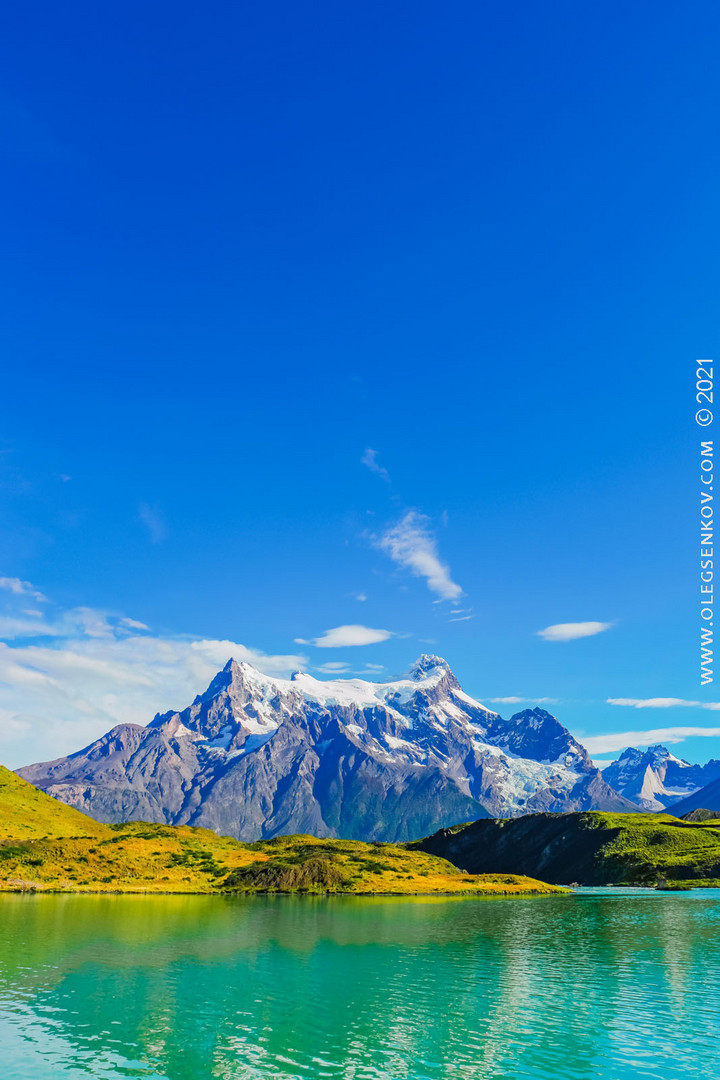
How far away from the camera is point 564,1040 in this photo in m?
50.1

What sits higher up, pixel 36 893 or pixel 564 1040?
pixel 564 1040

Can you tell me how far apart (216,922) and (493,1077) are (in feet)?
313

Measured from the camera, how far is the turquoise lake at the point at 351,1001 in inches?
1763

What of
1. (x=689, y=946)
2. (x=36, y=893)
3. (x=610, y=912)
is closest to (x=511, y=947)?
(x=689, y=946)

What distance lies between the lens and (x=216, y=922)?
408 feet

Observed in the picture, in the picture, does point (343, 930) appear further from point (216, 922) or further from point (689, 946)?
point (689, 946)

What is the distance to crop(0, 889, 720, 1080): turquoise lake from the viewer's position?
147 ft

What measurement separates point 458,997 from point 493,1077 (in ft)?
78.2

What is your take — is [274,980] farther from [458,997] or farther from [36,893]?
[36,893]

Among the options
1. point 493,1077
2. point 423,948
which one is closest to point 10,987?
point 493,1077

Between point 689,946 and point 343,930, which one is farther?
point 343,930

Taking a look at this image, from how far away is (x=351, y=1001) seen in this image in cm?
6181

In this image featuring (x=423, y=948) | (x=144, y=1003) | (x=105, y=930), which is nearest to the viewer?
(x=144, y=1003)

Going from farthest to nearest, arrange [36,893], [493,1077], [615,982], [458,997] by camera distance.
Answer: [36,893] → [615,982] → [458,997] → [493,1077]
